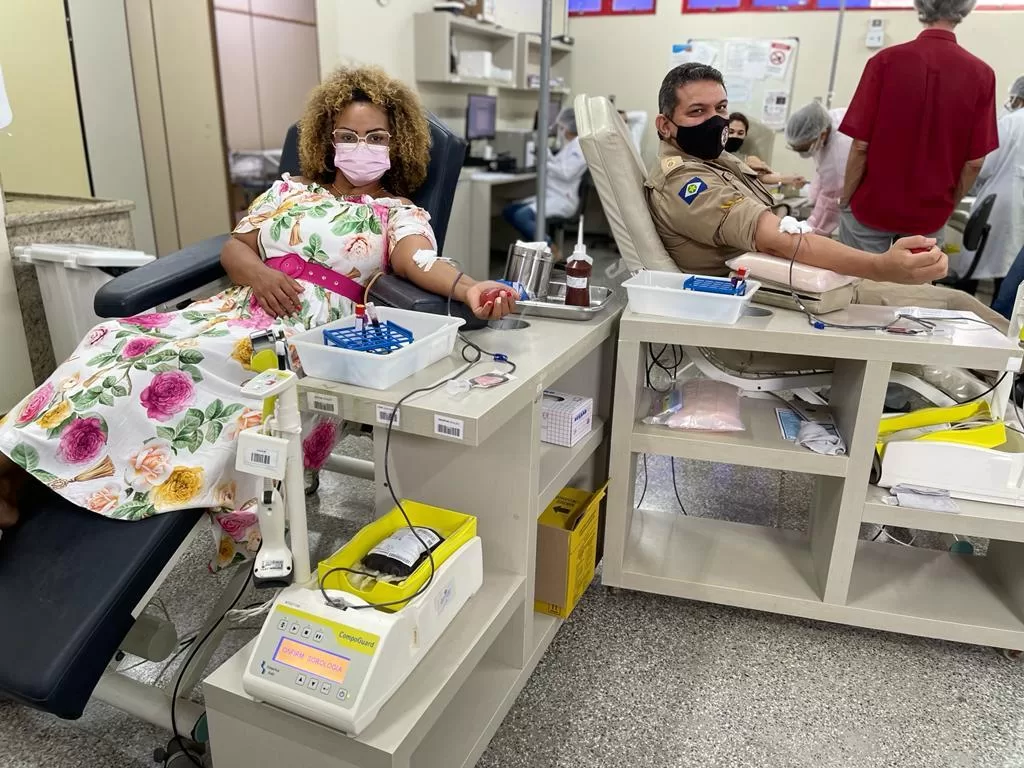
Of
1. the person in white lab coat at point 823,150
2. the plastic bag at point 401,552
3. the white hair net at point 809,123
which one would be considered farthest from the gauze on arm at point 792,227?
the white hair net at point 809,123

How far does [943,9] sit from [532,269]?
176 cm

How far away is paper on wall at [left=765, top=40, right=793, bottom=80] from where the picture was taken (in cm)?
558

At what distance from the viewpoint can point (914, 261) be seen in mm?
1483

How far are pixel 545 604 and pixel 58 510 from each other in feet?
3.05

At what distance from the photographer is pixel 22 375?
7.40 ft

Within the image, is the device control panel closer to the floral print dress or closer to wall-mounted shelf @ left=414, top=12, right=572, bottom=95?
the floral print dress

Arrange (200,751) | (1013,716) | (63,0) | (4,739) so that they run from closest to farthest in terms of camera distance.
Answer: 1. (200,751)
2. (4,739)
3. (1013,716)
4. (63,0)

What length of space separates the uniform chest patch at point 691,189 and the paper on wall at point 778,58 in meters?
4.49

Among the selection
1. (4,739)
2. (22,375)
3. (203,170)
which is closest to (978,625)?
(4,739)

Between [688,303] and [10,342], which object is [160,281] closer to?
[10,342]

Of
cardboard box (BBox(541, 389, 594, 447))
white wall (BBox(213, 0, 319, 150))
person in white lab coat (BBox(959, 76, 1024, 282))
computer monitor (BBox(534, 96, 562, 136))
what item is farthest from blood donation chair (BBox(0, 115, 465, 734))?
computer monitor (BBox(534, 96, 562, 136))

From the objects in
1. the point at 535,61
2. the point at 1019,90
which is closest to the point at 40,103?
the point at 535,61

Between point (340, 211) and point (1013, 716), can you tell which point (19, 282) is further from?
point (1013, 716)

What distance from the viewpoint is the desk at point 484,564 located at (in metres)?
1.00
